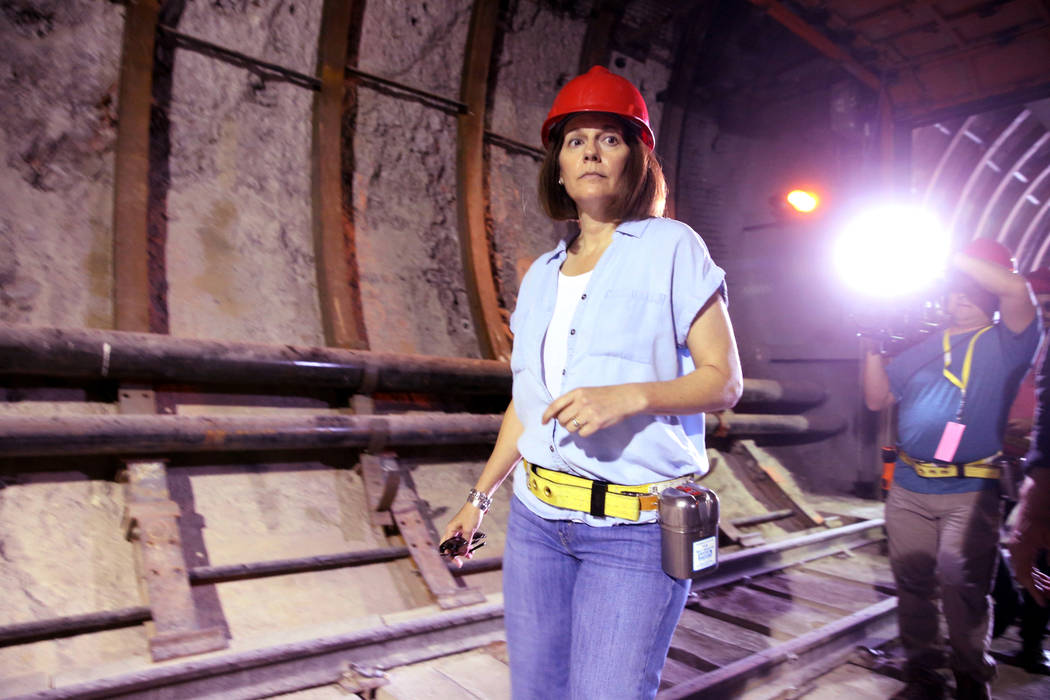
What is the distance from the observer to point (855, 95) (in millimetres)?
6230

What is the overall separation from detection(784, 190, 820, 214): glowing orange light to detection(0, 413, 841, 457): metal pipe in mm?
4091

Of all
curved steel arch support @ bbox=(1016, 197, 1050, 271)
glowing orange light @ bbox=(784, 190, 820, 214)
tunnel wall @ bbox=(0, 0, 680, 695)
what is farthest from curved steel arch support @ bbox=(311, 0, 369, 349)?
curved steel arch support @ bbox=(1016, 197, 1050, 271)

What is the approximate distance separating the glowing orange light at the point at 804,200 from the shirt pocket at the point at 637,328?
5765mm

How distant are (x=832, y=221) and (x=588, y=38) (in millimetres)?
2883

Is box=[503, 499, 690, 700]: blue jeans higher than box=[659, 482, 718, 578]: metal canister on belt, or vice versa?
box=[659, 482, 718, 578]: metal canister on belt

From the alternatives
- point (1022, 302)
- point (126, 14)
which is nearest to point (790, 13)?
point (1022, 302)

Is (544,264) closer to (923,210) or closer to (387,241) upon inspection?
(387,241)

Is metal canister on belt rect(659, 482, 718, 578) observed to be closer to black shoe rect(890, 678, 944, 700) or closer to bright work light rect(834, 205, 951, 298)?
black shoe rect(890, 678, 944, 700)

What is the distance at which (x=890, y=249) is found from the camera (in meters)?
5.13

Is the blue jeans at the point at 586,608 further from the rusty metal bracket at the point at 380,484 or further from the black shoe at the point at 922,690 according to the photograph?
the black shoe at the point at 922,690

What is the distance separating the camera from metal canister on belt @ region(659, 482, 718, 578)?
4.07 feet

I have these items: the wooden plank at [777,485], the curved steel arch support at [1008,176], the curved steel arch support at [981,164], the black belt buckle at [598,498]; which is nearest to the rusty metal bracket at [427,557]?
the black belt buckle at [598,498]

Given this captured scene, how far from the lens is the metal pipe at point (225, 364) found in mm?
2746

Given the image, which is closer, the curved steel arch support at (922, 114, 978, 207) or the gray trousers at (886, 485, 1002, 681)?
the gray trousers at (886, 485, 1002, 681)
